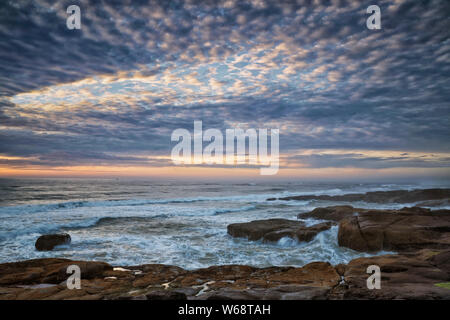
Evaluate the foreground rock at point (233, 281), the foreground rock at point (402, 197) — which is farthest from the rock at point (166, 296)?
the foreground rock at point (402, 197)

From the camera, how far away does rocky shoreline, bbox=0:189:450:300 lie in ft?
17.1

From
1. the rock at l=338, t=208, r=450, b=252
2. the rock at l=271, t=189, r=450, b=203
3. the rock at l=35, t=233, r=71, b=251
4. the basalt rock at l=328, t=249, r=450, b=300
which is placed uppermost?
the basalt rock at l=328, t=249, r=450, b=300

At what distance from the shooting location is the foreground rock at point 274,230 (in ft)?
42.8

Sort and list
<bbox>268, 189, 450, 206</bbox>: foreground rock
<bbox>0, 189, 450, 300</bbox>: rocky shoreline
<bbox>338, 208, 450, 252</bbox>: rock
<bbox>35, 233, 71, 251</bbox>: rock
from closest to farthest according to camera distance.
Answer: <bbox>0, 189, 450, 300</bbox>: rocky shoreline, <bbox>338, 208, 450, 252</bbox>: rock, <bbox>35, 233, 71, 251</bbox>: rock, <bbox>268, 189, 450, 206</bbox>: foreground rock

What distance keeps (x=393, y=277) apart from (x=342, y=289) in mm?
1634

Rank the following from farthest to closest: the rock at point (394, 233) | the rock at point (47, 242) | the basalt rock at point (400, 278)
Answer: the rock at point (47, 242) < the rock at point (394, 233) < the basalt rock at point (400, 278)

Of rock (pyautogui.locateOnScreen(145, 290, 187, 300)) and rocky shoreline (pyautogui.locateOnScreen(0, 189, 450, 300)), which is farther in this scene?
rocky shoreline (pyautogui.locateOnScreen(0, 189, 450, 300))

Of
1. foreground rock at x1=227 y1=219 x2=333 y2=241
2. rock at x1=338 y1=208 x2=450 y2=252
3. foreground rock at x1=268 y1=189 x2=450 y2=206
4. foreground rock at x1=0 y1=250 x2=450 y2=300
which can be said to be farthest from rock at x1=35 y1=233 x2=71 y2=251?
foreground rock at x1=268 y1=189 x2=450 y2=206

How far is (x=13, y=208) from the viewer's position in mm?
26078

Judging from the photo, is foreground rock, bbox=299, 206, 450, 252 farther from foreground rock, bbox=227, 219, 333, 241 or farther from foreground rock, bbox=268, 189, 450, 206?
foreground rock, bbox=268, 189, 450, 206

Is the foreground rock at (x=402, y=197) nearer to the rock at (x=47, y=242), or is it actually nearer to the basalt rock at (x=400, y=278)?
the basalt rock at (x=400, y=278)
